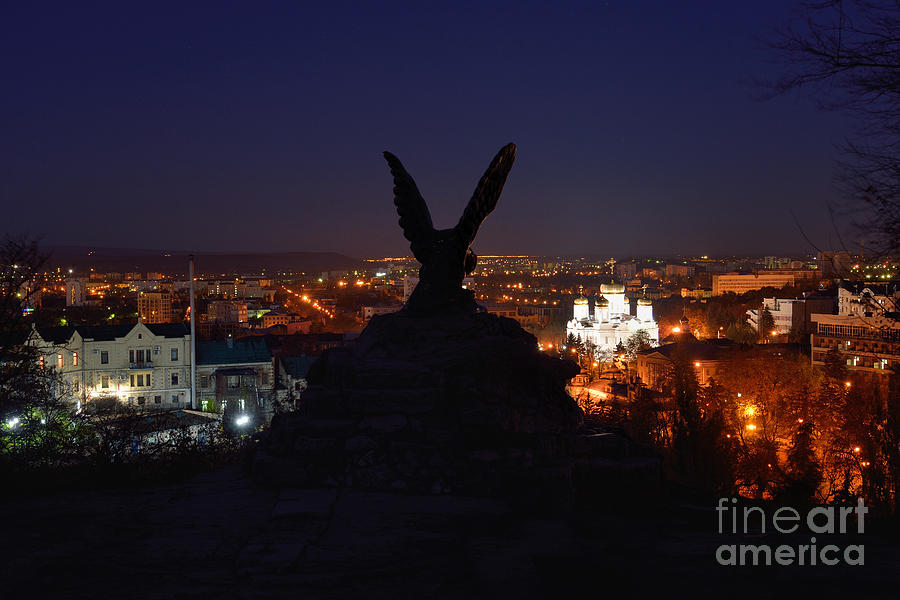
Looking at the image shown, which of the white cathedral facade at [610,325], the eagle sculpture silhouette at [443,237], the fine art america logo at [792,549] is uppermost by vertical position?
the eagle sculpture silhouette at [443,237]

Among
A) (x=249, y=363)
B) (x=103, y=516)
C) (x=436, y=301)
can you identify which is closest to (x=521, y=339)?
(x=436, y=301)

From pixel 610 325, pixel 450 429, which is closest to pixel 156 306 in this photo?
pixel 610 325

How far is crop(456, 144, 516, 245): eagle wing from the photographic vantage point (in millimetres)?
9828

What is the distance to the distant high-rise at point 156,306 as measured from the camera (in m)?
91.2

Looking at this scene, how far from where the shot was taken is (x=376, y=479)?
25.1 ft

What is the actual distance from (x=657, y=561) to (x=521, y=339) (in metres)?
3.89

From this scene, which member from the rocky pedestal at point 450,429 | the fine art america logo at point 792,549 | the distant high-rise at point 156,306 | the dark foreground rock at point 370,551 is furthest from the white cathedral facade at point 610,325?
the dark foreground rock at point 370,551

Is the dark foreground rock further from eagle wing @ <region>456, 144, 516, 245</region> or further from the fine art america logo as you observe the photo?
eagle wing @ <region>456, 144, 516, 245</region>

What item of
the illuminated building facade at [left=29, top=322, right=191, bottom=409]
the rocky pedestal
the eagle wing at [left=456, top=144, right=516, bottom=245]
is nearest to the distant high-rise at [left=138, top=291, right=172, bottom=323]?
the illuminated building facade at [left=29, top=322, right=191, bottom=409]

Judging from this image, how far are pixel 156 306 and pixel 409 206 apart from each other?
310ft

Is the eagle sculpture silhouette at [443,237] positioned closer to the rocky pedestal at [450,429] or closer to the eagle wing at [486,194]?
the eagle wing at [486,194]

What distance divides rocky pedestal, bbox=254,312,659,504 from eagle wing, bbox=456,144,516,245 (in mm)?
1501

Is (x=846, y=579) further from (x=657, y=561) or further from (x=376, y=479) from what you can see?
(x=376, y=479)

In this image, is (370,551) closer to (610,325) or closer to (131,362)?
(131,362)
